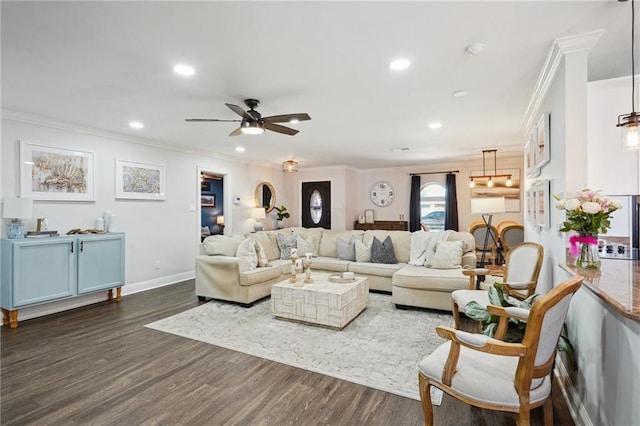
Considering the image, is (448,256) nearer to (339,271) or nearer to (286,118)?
(339,271)

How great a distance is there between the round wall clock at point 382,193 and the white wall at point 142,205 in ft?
12.0

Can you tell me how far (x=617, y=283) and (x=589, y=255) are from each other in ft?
1.48

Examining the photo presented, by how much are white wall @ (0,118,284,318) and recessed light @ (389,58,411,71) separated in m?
4.28

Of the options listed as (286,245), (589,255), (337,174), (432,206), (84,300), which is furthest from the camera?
(337,174)

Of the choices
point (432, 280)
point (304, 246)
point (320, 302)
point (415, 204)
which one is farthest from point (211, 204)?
point (432, 280)

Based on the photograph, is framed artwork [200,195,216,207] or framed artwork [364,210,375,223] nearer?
framed artwork [364,210,375,223]

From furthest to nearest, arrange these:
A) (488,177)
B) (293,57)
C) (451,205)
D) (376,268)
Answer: (451,205) < (488,177) < (376,268) < (293,57)

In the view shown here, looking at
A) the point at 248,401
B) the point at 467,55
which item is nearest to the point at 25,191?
the point at 248,401

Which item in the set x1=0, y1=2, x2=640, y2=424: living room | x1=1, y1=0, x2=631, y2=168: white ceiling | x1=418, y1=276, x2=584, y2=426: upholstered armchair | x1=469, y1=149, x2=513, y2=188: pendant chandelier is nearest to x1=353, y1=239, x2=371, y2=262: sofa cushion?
x1=0, y1=2, x2=640, y2=424: living room

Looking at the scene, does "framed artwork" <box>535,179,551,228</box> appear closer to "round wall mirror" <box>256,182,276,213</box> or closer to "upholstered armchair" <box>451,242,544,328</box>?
"upholstered armchair" <box>451,242,544,328</box>

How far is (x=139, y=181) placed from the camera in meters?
5.11

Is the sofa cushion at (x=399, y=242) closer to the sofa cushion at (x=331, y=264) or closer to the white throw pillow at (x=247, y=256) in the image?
the sofa cushion at (x=331, y=264)

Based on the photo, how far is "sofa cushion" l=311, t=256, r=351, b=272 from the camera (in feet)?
16.7

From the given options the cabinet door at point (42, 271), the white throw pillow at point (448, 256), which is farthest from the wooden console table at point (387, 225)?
the cabinet door at point (42, 271)
